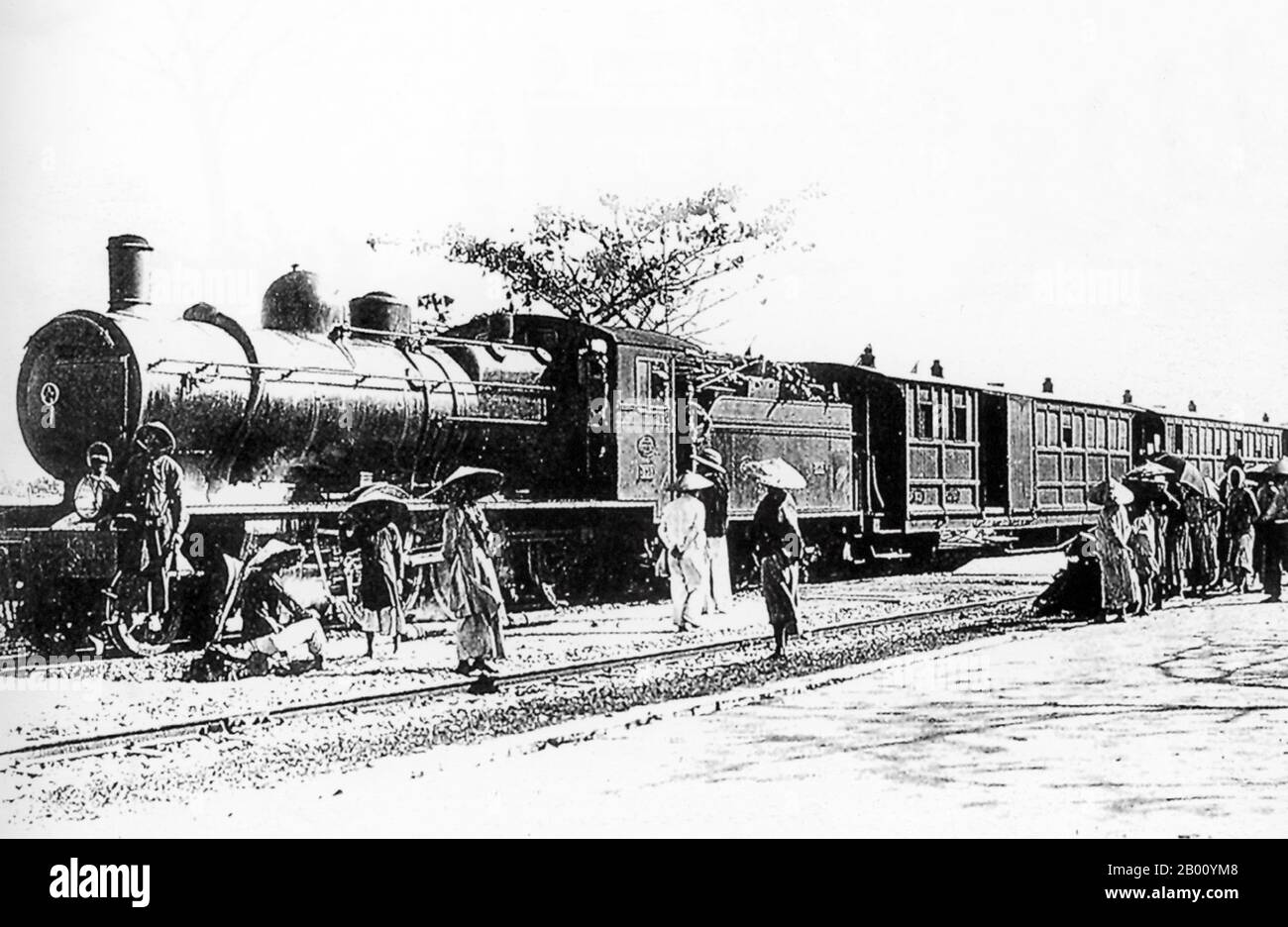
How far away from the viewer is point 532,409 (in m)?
10.6

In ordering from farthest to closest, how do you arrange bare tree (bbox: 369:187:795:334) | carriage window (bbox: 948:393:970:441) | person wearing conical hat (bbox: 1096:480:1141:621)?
carriage window (bbox: 948:393:970:441) → person wearing conical hat (bbox: 1096:480:1141:621) → bare tree (bbox: 369:187:795:334)

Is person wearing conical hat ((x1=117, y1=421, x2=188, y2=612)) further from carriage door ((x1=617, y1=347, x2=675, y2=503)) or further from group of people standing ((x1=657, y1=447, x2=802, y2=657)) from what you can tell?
carriage door ((x1=617, y1=347, x2=675, y2=503))

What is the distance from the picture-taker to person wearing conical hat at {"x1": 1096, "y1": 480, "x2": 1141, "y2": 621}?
10055 millimetres

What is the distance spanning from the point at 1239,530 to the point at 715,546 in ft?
16.2

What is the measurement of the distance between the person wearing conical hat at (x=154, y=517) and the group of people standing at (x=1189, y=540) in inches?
264

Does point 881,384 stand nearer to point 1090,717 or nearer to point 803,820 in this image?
point 1090,717

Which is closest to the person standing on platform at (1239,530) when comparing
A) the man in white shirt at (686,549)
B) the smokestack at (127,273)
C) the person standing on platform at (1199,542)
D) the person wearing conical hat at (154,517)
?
the person standing on platform at (1199,542)

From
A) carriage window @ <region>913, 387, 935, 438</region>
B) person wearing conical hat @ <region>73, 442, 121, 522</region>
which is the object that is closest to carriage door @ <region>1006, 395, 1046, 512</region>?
carriage window @ <region>913, 387, 935, 438</region>

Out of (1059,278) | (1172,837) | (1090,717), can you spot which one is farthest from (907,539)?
(1172,837)

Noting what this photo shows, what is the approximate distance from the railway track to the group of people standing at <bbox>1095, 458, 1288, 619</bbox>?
229cm

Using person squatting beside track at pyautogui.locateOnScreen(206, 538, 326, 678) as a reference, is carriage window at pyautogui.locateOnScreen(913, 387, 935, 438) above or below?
above

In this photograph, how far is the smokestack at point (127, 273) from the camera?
24.2 ft
